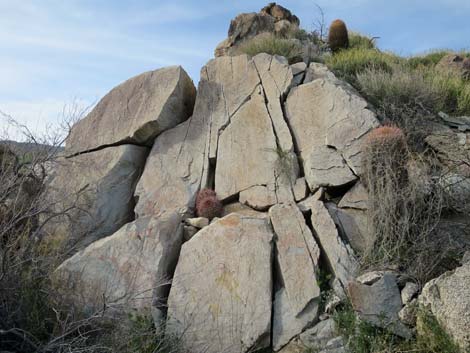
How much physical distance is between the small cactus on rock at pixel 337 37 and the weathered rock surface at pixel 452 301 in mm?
8834

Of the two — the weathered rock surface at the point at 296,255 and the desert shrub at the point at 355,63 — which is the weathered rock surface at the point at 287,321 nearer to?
the weathered rock surface at the point at 296,255

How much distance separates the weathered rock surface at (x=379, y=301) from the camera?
5.69m

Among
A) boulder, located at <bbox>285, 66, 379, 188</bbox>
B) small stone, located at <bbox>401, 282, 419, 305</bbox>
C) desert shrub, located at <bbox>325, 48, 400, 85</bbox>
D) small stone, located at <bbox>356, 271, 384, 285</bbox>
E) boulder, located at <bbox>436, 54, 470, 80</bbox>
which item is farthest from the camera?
boulder, located at <bbox>436, 54, 470, 80</bbox>

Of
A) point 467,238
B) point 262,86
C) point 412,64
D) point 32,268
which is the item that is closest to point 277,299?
point 467,238

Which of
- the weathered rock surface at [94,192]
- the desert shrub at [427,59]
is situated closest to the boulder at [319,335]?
the weathered rock surface at [94,192]

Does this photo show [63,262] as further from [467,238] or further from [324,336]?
[467,238]

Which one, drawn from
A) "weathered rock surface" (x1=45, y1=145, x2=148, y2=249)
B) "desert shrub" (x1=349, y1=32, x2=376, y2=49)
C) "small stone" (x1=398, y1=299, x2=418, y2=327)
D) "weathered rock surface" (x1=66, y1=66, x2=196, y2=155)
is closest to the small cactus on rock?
"desert shrub" (x1=349, y1=32, x2=376, y2=49)

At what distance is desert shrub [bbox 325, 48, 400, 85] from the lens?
10.5m

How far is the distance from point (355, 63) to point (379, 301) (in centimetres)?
640

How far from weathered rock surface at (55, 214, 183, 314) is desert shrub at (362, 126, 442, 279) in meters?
2.59

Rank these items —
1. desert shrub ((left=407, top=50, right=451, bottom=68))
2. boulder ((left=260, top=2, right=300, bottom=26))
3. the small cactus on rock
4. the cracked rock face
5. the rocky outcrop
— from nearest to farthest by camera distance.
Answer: the cracked rock face < desert shrub ((left=407, top=50, right=451, bottom=68)) < the small cactus on rock < the rocky outcrop < boulder ((left=260, top=2, right=300, bottom=26))

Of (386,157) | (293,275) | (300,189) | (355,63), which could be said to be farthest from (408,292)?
(355,63)

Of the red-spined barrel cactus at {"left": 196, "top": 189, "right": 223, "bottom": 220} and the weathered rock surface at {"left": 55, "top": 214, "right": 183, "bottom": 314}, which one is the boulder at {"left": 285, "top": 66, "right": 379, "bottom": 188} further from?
the weathered rock surface at {"left": 55, "top": 214, "right": 183, "bottom": 314}

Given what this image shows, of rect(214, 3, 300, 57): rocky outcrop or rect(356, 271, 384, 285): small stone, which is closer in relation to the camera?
rect(356, 271, 384, 285): small stone
